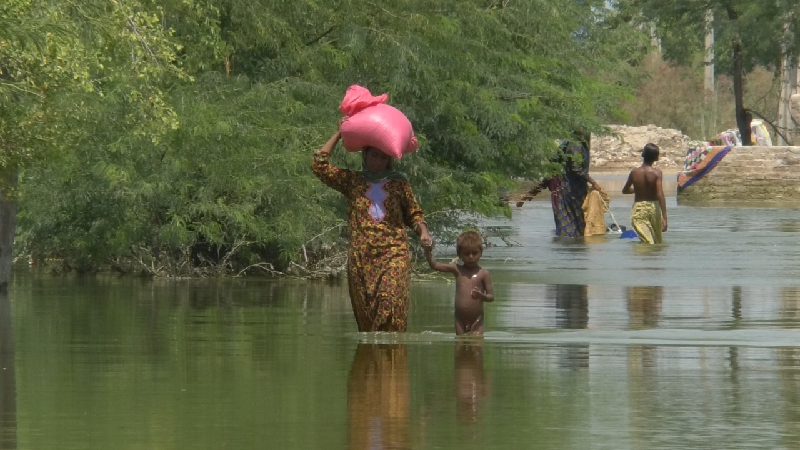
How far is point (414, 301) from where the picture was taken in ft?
59.7

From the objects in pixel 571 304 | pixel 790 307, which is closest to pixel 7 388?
pixel 571 304

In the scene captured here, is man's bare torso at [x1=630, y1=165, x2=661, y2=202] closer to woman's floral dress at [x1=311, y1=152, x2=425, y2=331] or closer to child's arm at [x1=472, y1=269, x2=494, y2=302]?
child's arm at [x1=472, y1=269, x2=494, y2=302]

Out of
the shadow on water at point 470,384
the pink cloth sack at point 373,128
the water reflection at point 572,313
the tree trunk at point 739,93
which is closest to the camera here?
the shadow on water at point 470,384

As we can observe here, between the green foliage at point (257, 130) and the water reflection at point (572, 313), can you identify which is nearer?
the water reflection at point (572, 313)

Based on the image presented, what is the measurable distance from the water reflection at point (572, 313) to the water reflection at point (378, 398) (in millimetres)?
1093

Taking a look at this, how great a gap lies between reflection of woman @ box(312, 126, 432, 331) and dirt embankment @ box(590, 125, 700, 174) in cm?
6719

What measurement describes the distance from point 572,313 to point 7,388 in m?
6.61

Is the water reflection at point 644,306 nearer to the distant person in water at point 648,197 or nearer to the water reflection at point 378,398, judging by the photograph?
the water reflection at point 378,398

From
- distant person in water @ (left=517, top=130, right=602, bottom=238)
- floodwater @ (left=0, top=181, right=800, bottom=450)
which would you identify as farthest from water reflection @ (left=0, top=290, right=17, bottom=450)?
distant person in water @ (left=517, top=130, right=602, bottom=238)

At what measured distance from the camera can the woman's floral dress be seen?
13461mm

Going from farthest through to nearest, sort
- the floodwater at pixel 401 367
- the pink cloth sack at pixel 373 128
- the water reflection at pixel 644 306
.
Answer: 1. the water reflection at pixel 644 306
2. the pink cloth sack at pixel 373 128
3. the floodwater at pixel 401 367

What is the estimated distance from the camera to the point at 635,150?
83625 mm

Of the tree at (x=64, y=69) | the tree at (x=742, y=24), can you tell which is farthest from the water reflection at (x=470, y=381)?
the tree at (x=742, y=24)

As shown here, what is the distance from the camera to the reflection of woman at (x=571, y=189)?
30297 mm
